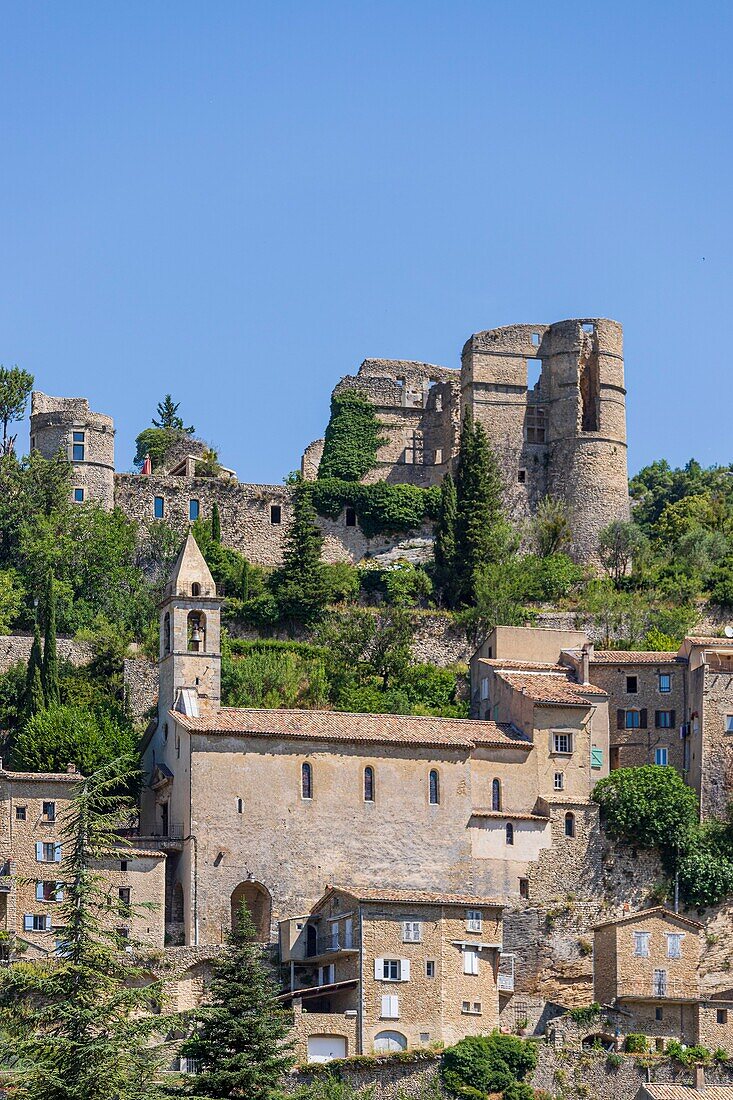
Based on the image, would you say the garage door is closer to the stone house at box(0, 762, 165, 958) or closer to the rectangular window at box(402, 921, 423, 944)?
the rectangular window at box(402, 921, 423, 944)

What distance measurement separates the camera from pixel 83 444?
93.4m

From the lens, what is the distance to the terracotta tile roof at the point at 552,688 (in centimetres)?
7594

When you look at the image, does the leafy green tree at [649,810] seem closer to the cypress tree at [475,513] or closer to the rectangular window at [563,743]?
the rectangular window at [563,743]

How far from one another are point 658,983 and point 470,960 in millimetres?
6529

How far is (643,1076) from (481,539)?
30313mm

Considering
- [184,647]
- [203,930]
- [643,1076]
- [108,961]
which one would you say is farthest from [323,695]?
[108,961]

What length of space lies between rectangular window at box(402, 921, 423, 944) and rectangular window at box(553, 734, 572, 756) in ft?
40.7

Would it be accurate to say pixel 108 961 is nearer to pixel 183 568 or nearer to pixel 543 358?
pixel 183 568

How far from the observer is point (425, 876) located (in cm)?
7150

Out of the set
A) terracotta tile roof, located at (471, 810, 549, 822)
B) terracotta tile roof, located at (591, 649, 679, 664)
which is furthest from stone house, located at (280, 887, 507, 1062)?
terracotta tile roof, located at (591, 649, 679, 664)

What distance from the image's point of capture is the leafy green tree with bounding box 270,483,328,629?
288ft

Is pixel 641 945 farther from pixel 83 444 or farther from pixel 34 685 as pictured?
pixel 83 444

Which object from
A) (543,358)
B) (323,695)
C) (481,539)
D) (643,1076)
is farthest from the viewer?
(543,358)

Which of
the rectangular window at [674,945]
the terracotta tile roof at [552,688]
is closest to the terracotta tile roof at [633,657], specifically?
the terracotta tile roof at [552,688]
